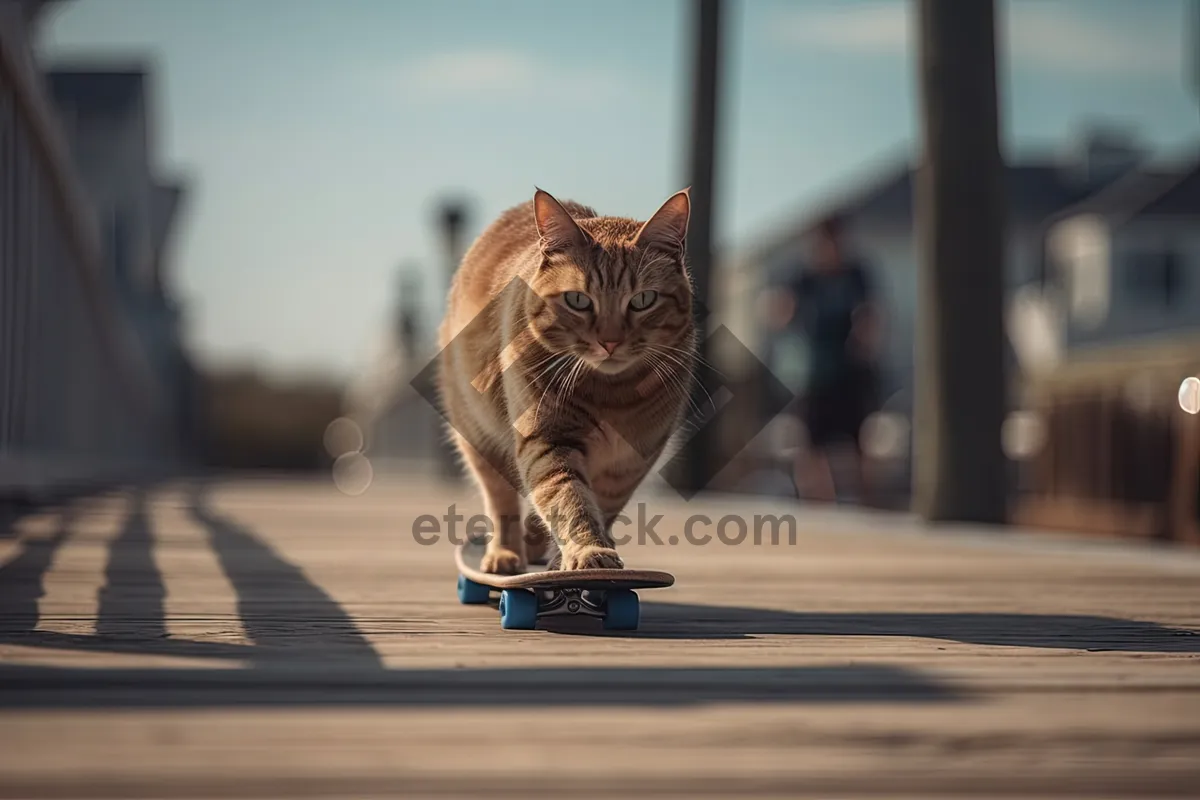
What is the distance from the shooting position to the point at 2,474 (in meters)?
5.29

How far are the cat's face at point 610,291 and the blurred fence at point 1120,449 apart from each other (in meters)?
5.17

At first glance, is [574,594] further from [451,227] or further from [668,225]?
[451,227]

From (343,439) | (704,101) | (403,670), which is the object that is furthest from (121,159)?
(403,670)

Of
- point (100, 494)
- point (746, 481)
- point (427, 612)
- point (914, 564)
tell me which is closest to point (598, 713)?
point (427, 612)

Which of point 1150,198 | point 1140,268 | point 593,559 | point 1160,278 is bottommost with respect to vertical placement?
point 593,559

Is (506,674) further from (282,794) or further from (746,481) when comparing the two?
(746,481)

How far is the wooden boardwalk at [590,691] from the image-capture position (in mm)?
1377

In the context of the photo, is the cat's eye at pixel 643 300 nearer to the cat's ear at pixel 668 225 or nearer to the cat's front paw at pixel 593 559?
the cat's ear at pixel 668 225

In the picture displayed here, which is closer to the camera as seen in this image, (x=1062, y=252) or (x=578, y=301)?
(x=578, y=301)

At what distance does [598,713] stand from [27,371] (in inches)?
178

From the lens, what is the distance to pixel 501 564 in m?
3.04

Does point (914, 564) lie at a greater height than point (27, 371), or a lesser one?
lesser

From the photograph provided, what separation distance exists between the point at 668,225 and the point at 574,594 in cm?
88

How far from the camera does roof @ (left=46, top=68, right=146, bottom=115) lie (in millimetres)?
19812
